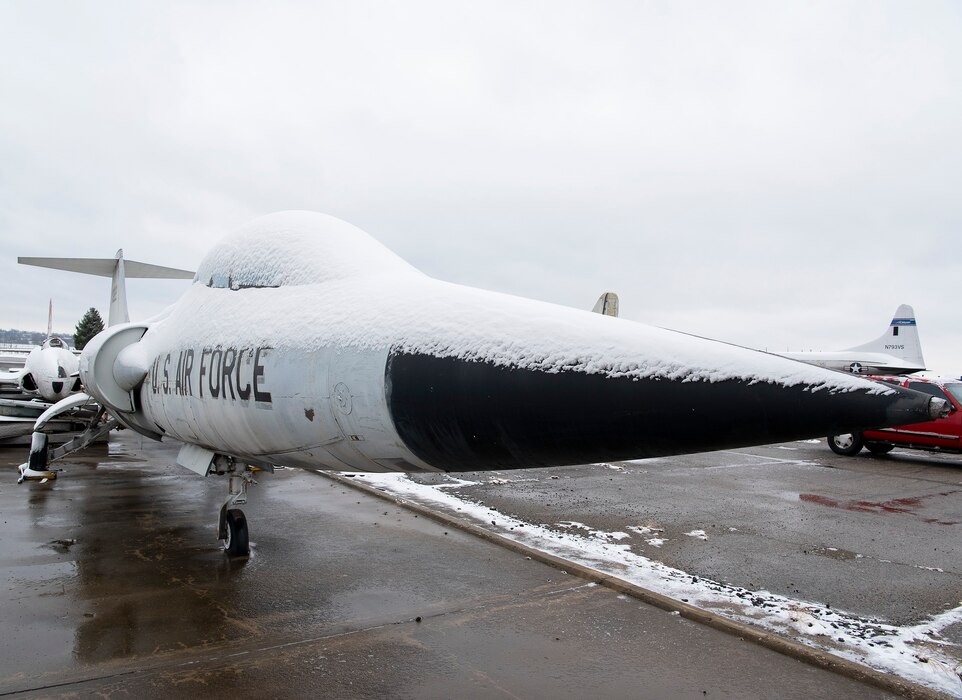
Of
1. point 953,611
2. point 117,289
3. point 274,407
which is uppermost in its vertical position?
point 117,289

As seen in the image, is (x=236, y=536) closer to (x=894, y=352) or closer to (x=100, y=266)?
(x=100, y=266)

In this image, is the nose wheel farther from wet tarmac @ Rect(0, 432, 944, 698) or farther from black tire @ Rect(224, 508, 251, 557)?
wet tarmac @ Rect(0, 432, 944, 698)

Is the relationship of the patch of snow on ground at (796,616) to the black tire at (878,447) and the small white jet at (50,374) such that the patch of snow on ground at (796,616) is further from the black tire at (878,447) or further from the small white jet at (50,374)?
the small white jet at (50,374)

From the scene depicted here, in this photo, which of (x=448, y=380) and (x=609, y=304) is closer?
(x=448, y=380)

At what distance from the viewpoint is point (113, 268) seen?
38.4ft

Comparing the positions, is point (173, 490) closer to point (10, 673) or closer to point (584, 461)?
point (10, 673)

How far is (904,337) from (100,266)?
40.4 m

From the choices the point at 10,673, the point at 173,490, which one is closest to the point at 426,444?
the point at 10,673

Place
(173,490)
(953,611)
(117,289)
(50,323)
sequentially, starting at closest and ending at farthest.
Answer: (953,611)
(173,490)
(117,289)
(50,323)

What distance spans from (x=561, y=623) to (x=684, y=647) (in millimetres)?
818

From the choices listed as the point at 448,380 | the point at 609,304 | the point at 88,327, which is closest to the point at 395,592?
the point at 448,380

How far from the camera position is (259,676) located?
365cm

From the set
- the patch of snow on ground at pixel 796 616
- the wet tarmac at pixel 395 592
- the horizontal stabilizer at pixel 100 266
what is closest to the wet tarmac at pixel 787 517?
the wet tarmac at pixel 395 592

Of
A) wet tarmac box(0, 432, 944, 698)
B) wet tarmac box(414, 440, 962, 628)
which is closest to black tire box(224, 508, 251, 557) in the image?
wet tarmac box(0, 432, 944, 698)
